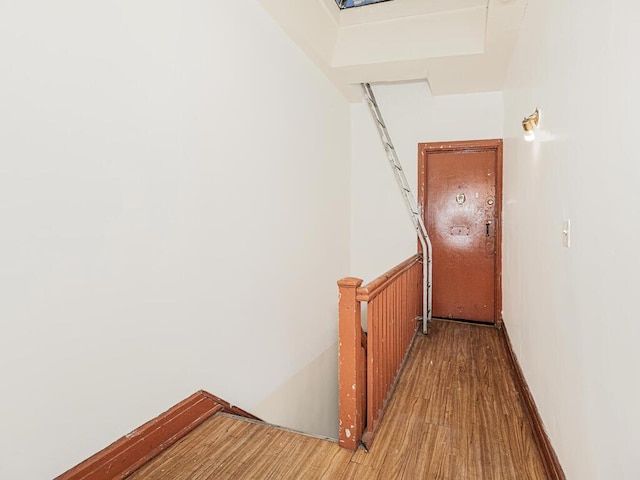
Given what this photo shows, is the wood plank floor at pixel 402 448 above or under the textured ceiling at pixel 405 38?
under

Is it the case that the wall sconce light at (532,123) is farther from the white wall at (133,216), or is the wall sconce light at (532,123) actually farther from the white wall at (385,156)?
the white wall at (385,156)

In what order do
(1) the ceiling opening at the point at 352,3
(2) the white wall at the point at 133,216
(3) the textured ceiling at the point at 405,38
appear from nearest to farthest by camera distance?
→ (2) the white wall at the point at 133,216
(3) the textured ceiling at the point at 405,38
(1) the ceiling opening at the point at 352,3

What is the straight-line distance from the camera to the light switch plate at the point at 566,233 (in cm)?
155

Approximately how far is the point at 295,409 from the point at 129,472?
5.57 ft

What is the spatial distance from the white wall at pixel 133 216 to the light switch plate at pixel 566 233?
5.47 ft

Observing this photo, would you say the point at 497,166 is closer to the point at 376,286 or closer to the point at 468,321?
the point at 468,321

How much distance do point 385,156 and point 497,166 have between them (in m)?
1.21

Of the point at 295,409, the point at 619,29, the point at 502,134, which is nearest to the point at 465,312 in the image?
the point at 502,134

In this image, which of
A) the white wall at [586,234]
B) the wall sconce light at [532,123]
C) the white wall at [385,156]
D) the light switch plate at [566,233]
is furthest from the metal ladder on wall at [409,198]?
the light switch plate at [566,233]

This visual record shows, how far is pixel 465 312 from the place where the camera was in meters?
4.56

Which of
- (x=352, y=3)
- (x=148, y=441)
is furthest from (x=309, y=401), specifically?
(x=352, y=3)

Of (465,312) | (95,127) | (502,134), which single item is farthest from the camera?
(465,312)

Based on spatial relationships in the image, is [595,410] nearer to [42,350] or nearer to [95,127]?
[42,350]

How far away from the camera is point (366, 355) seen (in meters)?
2.30
